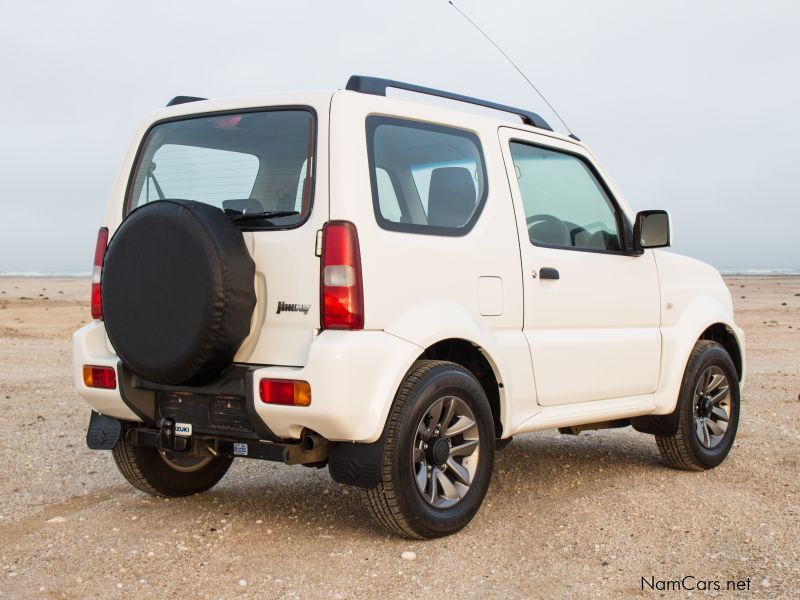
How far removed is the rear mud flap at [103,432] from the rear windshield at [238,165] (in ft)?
3.47

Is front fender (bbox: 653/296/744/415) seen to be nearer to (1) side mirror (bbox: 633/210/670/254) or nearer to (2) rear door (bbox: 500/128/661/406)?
(2) rear door (bbox: 500/128/661/406)

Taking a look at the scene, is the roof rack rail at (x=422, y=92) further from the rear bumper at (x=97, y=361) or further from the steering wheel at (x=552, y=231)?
the rear bumper at (x=97, y=361)

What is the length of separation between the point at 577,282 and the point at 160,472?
2.45 metres

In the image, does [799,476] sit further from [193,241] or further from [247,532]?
[193,241]

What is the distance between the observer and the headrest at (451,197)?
4.58 m

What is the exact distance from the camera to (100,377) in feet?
14.9

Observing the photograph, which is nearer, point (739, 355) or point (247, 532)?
point (247, 532)

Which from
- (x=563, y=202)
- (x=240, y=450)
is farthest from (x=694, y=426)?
(x=240, y=450)

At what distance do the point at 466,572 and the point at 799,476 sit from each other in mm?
A: 2773

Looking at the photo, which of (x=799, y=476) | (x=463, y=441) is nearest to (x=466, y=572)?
(x=463, y=441)

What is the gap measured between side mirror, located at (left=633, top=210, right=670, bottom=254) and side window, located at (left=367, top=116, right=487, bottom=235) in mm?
1276

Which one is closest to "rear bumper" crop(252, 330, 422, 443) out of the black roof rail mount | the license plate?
the license plate

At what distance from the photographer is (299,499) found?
5277mm

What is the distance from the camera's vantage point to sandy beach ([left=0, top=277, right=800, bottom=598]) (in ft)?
12.6
